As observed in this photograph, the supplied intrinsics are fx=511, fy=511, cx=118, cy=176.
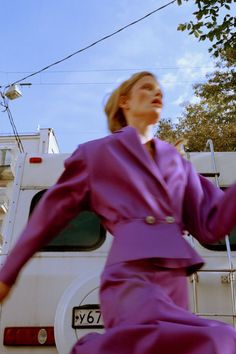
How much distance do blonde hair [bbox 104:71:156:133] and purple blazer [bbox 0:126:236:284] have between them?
0.79 feet

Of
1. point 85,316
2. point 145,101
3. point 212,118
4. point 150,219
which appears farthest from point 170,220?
point 212,118

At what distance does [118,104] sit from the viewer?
6.87ft

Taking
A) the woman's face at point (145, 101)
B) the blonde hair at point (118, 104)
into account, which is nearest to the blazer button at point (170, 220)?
the woman's face at point (145, 101)

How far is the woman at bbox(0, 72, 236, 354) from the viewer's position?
1.40 metres

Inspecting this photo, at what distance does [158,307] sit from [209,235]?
1.40 ft

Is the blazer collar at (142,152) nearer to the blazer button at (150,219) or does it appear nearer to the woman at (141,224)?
the woman at (141,224)

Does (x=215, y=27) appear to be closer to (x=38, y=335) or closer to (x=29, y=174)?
(x=29, y=174)

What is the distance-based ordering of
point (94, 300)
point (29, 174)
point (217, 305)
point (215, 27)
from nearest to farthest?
1. point (94, 300)
2. point (217, 305)
3. point (29, 174)
4. point (215, 27)

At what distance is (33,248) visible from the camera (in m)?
1.70

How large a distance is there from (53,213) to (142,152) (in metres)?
0.38

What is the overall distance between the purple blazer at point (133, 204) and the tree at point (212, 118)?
46.4 ft

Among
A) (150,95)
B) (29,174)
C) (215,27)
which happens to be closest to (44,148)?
(215,27)

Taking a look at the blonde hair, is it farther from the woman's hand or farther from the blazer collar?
the woman's hand

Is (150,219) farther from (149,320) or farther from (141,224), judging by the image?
(149,320)
